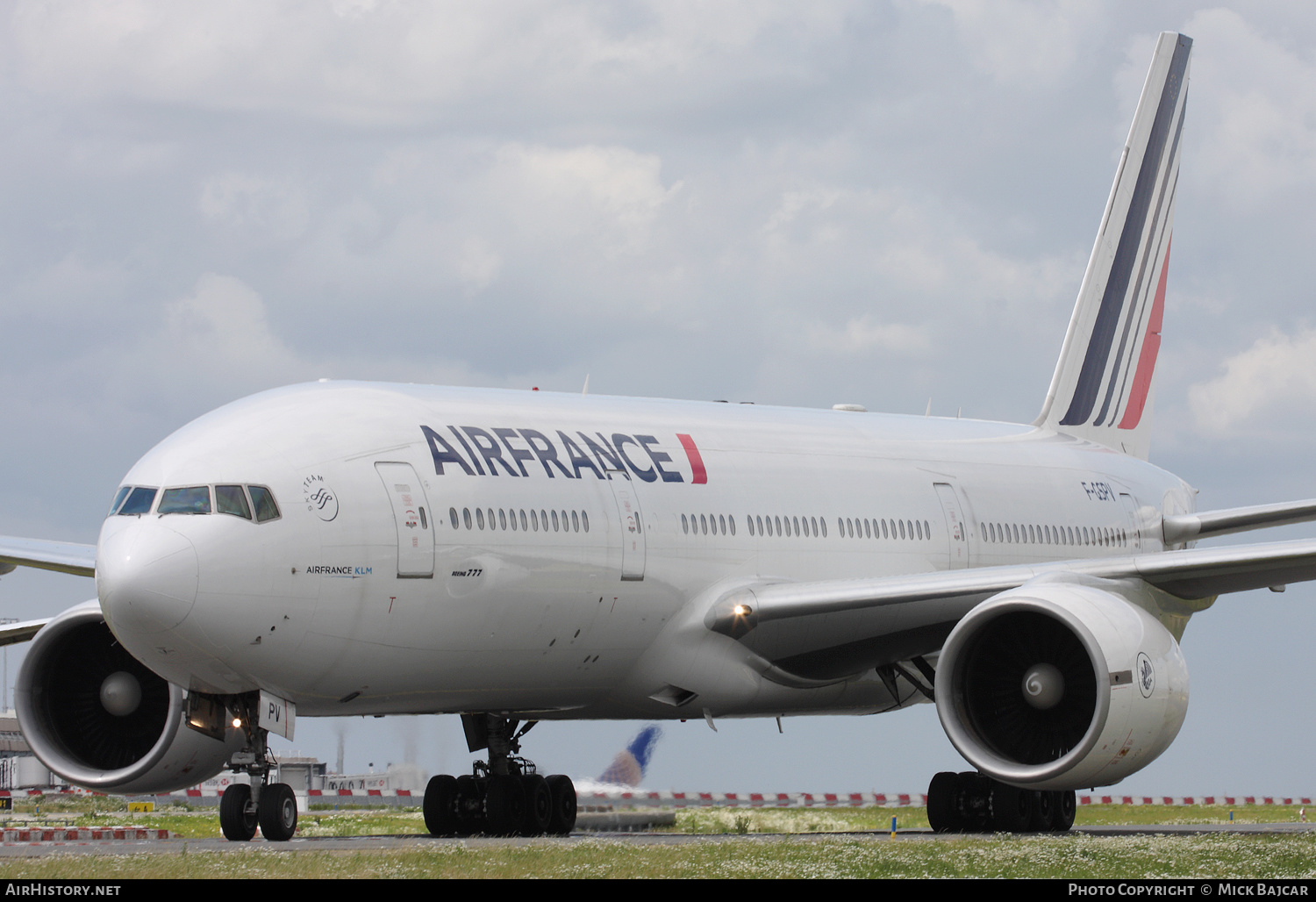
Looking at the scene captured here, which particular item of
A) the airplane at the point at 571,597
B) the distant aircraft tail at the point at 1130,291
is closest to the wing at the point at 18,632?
the airplane at the point at 571,597

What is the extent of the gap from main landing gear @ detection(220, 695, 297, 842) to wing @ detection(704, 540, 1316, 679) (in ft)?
17.4

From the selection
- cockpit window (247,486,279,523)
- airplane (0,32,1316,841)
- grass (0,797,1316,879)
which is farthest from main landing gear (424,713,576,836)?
cockpit window (247,486,279,523)

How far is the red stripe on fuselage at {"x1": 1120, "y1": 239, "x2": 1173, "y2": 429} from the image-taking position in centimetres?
3191

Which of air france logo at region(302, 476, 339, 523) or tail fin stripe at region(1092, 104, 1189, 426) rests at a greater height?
tail fin stripe at region(1092, 104, 1189, 426)

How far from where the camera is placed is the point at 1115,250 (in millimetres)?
31750

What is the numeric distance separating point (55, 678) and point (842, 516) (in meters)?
9.07

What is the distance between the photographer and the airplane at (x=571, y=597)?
690 inches

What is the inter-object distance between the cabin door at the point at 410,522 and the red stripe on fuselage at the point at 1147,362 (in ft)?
53.5

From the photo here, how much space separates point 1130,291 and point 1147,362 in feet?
4.46

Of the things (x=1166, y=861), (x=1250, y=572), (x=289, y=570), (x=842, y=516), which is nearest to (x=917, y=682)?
(x=842, y=516)

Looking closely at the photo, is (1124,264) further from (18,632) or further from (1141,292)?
(18,632)

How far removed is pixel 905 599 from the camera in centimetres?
2128

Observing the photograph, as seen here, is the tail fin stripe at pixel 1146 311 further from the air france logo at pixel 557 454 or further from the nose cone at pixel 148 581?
the nose cone at pixel 148 581

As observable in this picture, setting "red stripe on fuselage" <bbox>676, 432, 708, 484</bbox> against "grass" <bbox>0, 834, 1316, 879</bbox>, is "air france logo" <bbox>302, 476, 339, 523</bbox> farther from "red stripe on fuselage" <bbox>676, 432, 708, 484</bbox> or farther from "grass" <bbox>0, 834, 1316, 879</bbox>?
"red stripe on fuselage" <bbox>676, 432, 708, 484</bbox>
